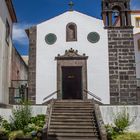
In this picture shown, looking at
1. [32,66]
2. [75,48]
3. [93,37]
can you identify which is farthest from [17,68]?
[93,37]

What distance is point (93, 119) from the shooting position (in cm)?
1422

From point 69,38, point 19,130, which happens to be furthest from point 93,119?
point 69,38

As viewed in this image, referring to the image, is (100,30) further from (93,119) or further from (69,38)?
(93,119)

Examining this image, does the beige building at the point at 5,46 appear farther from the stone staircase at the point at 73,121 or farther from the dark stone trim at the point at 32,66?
the stone staircase at the point at 73,121

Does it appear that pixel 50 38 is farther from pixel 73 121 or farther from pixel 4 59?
pixel 73 121

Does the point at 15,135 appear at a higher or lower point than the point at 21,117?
lower

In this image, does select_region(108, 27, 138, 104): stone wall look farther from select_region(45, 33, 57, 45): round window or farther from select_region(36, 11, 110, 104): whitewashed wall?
select_region(45, 33, 57, 45): round window

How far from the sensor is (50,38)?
18.6m

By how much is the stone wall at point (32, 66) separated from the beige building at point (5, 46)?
1.41 m

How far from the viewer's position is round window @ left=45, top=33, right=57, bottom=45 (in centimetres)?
1855

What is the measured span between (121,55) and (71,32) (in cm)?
342

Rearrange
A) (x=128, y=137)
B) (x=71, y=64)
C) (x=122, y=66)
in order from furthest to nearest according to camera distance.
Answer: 1. (x=71, y=64)
2. (x=122, y=66)
3. (x=128, y=137)

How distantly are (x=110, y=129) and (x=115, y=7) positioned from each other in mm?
8673

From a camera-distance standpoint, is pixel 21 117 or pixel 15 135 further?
pixel 21 117
